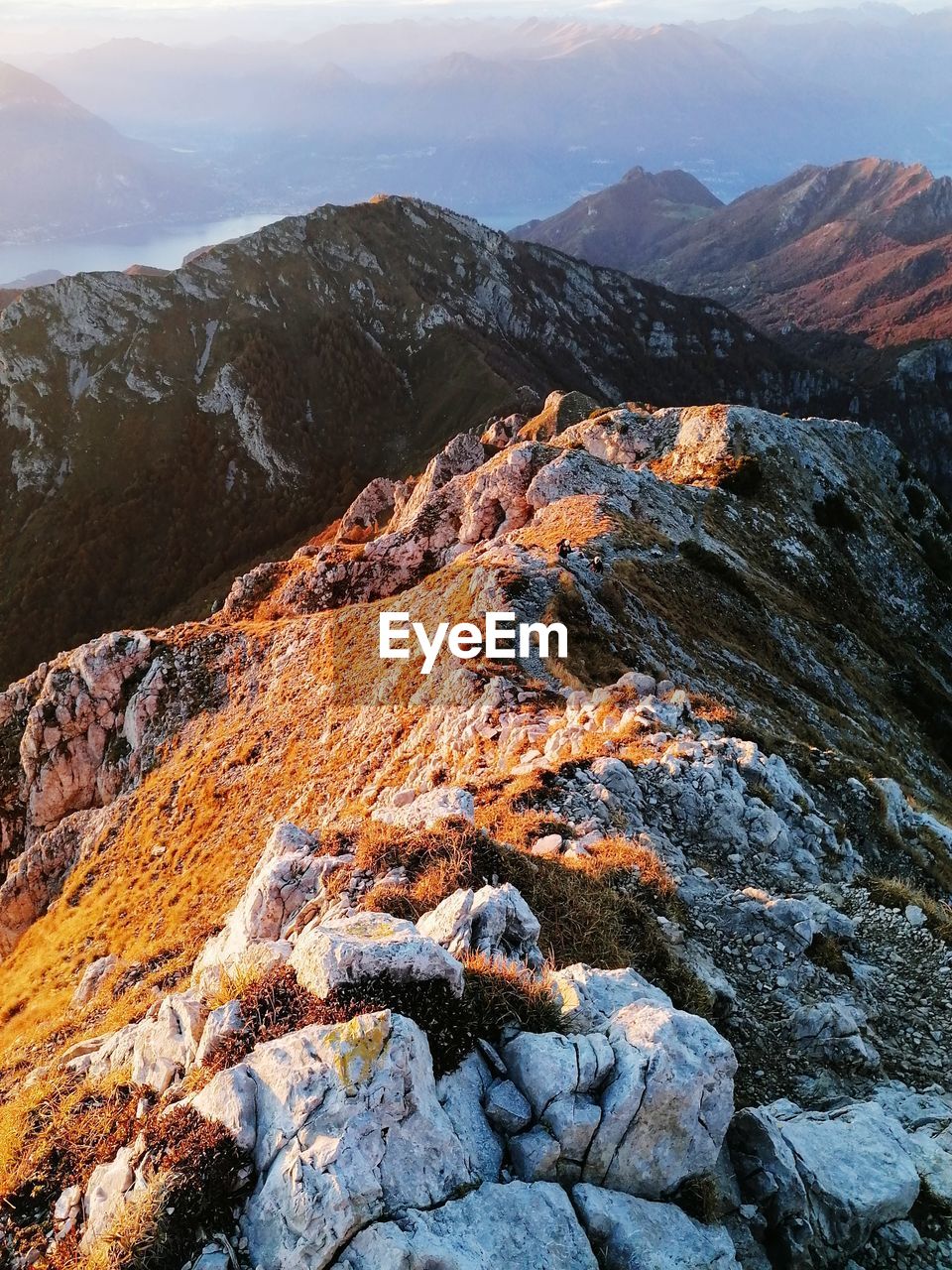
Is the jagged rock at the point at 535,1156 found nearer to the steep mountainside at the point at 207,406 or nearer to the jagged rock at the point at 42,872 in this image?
the jagged rock at the point at 42,872

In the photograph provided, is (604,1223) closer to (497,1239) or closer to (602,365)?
(497,1239)

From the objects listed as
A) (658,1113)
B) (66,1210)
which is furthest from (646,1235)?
(66,1210)

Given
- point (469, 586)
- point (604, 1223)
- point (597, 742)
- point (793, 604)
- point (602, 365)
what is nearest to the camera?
point (604, 1223)

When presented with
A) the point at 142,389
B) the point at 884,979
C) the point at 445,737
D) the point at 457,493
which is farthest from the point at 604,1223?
the point at 142,389

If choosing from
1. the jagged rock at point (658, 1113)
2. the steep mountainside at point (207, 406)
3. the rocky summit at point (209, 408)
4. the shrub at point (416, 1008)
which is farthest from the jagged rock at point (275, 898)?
the steep mountainside at point (207, 406)

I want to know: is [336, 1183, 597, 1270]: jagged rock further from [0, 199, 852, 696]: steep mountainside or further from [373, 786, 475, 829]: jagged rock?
[0, 199, 852, 696]: steep mountainside

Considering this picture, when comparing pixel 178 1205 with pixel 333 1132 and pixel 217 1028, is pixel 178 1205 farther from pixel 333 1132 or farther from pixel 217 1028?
pixel 217 1028
